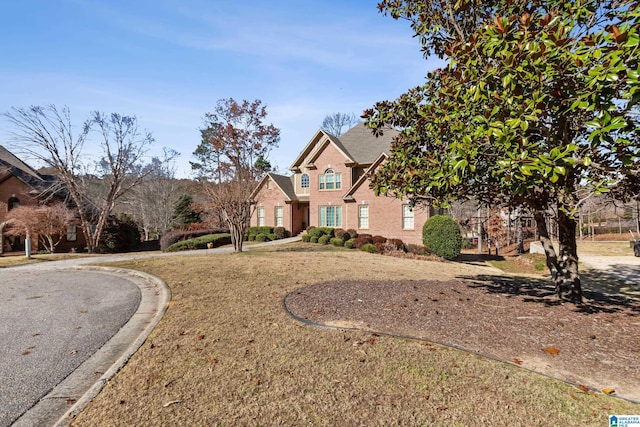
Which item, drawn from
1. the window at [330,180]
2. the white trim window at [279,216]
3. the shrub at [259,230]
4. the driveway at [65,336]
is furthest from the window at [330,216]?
the driveway at [65,336]

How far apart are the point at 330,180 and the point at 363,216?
4303 millimetres

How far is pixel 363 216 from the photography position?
1003 inches

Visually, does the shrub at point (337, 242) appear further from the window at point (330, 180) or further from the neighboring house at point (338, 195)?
the window at point (330, 180)

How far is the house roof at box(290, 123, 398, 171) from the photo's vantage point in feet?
87.6

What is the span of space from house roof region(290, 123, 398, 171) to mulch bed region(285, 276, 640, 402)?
19.7 meters

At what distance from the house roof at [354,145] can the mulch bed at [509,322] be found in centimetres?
1968

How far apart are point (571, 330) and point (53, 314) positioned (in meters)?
9.45

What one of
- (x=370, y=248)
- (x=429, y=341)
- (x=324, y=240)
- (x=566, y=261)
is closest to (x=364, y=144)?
(x=324, y=240)

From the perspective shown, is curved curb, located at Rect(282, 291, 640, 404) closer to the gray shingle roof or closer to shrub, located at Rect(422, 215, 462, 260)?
shrub, located at Rect(422, 215, 462, 260)

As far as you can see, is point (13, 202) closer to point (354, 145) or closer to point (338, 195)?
point (338, 195)

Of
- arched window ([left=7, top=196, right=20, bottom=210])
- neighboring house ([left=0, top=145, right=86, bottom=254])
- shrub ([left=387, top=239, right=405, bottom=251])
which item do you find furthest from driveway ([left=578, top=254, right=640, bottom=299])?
arched window ([left=7, top=196, right=20, bottom=210])

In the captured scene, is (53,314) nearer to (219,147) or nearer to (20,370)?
(20,370)

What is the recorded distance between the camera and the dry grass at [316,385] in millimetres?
2998

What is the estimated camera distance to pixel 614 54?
3.39m
